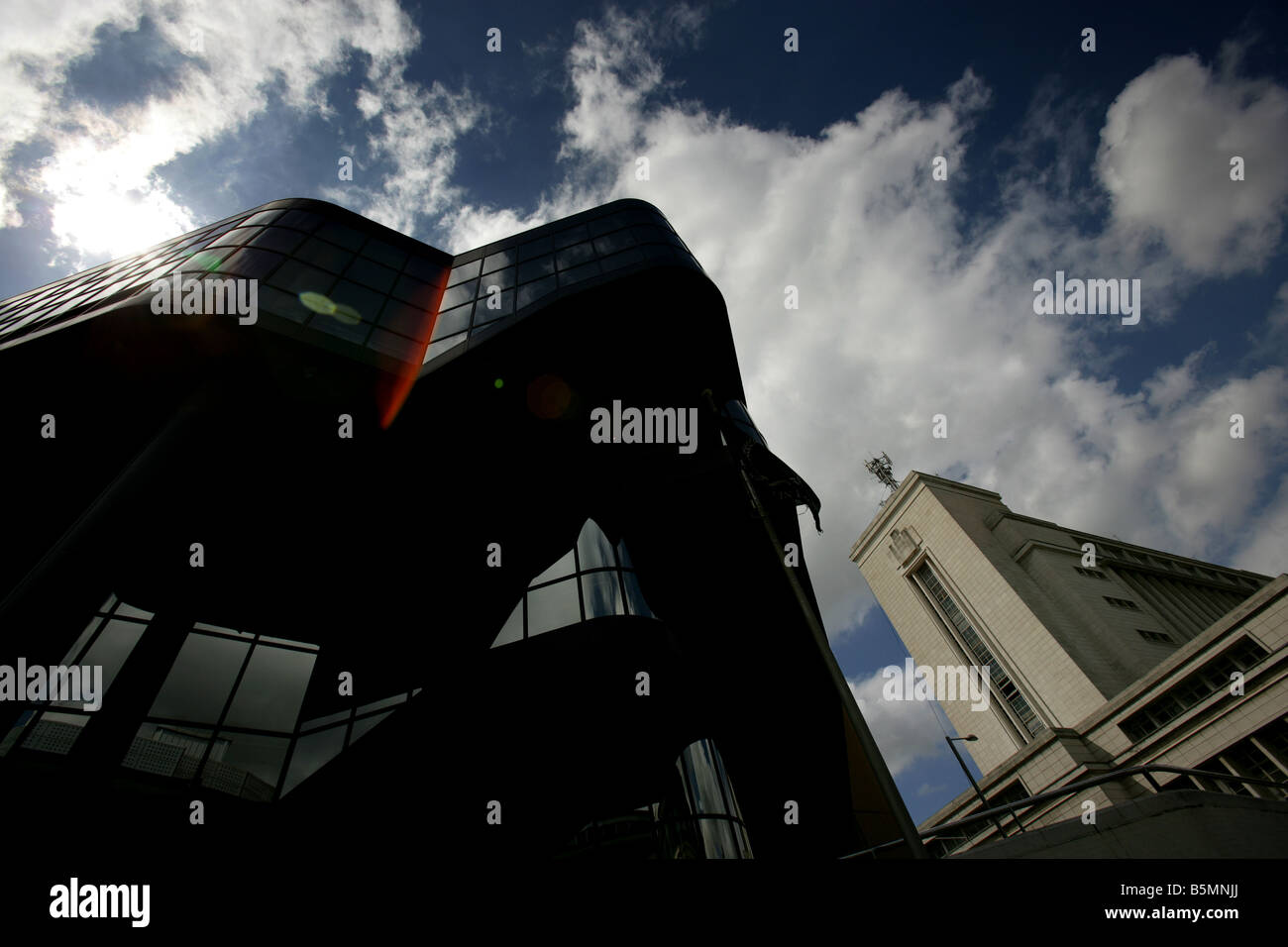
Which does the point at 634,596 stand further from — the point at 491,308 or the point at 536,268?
the point at 536,268

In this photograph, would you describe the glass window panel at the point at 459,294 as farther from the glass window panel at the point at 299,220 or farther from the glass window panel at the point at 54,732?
the glass window panel at the point at 54,732

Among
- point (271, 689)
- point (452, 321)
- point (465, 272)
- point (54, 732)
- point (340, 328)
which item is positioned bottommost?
point (54, 732)

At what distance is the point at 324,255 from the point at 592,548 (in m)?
13.6

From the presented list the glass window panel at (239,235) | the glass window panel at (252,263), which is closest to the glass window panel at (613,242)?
the glass window panel at (252,263)

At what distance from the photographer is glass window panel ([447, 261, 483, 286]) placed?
809 inches

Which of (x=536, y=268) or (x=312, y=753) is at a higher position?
(x=536, y=268)

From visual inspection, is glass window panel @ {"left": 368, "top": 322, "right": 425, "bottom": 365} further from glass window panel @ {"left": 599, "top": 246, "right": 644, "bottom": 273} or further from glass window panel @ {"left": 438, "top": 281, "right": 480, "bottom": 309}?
glass window panel @ {"left": 599, "top": 246, "right": 644, "bottom": 273}

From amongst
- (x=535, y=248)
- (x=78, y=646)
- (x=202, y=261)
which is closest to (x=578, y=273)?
(x=535, y=248)

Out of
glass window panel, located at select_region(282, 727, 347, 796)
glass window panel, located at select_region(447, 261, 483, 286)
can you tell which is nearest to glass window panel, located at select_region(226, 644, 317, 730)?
glass window panel, located at select_region(282, 727, 347, 796)

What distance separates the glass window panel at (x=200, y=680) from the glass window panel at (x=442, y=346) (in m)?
9.73

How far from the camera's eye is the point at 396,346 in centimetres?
1678

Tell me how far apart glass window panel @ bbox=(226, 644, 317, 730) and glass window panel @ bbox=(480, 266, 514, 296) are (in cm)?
1292

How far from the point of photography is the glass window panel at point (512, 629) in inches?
579
